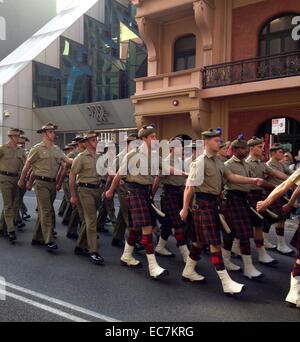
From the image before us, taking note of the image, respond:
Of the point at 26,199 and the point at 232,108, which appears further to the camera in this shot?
the point at 232,108

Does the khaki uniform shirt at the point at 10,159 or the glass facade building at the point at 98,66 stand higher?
the glass facade building at the point at 98,66

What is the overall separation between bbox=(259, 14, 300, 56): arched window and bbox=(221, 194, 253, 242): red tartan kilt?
1012cm

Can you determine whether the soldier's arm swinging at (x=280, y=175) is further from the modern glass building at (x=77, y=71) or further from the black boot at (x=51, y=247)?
the modern glass building at (x=77, y=71)

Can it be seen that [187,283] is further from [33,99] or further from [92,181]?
[33,99]

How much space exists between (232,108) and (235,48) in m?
2.19

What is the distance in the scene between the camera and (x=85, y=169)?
241 inches

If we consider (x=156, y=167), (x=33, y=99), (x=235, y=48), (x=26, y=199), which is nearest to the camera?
(x=156, y=167)

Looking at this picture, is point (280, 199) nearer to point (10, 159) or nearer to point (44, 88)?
point (10, 159)

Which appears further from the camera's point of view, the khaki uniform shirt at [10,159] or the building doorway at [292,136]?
the building doorway at [292,136]

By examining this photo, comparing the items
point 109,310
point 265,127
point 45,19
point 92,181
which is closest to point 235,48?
point 265,127

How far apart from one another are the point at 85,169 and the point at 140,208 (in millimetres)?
1202

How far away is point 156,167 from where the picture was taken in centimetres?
560

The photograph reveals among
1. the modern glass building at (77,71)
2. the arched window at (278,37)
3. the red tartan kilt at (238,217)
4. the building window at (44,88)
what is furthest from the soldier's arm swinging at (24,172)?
the building window at (44,88)

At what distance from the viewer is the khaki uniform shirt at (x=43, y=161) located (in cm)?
668
